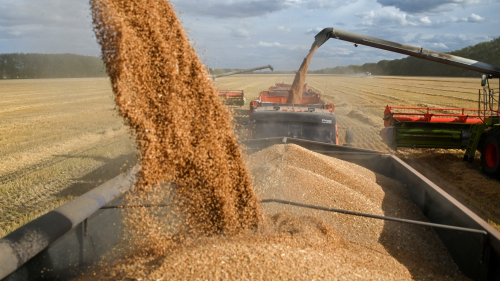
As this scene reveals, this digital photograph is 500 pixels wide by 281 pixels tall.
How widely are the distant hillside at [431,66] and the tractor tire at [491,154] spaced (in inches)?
1278

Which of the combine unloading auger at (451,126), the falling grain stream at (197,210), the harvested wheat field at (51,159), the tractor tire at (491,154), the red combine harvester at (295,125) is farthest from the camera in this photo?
the combine unloading auger at (451,126)

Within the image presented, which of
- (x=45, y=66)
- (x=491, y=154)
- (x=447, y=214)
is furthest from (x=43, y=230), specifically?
(x=45, y=66)

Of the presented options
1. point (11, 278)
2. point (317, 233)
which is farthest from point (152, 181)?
point (317, 233)

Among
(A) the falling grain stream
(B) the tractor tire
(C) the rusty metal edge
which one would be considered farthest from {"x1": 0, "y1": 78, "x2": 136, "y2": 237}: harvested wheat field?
(B) the tractor tire

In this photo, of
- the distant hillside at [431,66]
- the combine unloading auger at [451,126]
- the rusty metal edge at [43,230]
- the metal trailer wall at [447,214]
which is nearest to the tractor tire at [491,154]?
the combine unloading auger at [451,126]

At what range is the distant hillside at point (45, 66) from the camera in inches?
1774

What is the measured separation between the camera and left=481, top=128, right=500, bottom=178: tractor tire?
19.0 ft

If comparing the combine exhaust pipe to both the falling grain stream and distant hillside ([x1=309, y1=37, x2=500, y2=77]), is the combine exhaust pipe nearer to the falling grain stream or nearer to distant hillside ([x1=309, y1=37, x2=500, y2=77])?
the falling grain stream

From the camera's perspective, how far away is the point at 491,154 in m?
6.15

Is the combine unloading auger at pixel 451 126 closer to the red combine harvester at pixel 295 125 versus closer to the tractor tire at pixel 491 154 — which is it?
the tractor tire at pixel 491 154

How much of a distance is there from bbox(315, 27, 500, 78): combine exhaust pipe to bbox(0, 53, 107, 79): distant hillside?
147ft

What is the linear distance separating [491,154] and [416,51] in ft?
7.85

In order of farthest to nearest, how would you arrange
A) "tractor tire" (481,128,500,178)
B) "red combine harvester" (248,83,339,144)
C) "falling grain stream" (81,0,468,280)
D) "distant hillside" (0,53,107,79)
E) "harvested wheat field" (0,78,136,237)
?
"distant hillside" (0,53,107,79) → "tractor tire" (481,128,500,178) → "red combine harvester" (248,83,339,144) → "harvested wheat field" (0,78,136,237) → "falling grain stream" (81,0,468,280)

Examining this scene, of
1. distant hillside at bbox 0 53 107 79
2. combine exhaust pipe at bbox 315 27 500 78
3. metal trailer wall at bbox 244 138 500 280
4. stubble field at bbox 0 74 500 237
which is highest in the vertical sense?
distant hillside at bbox 0 53 107 79
